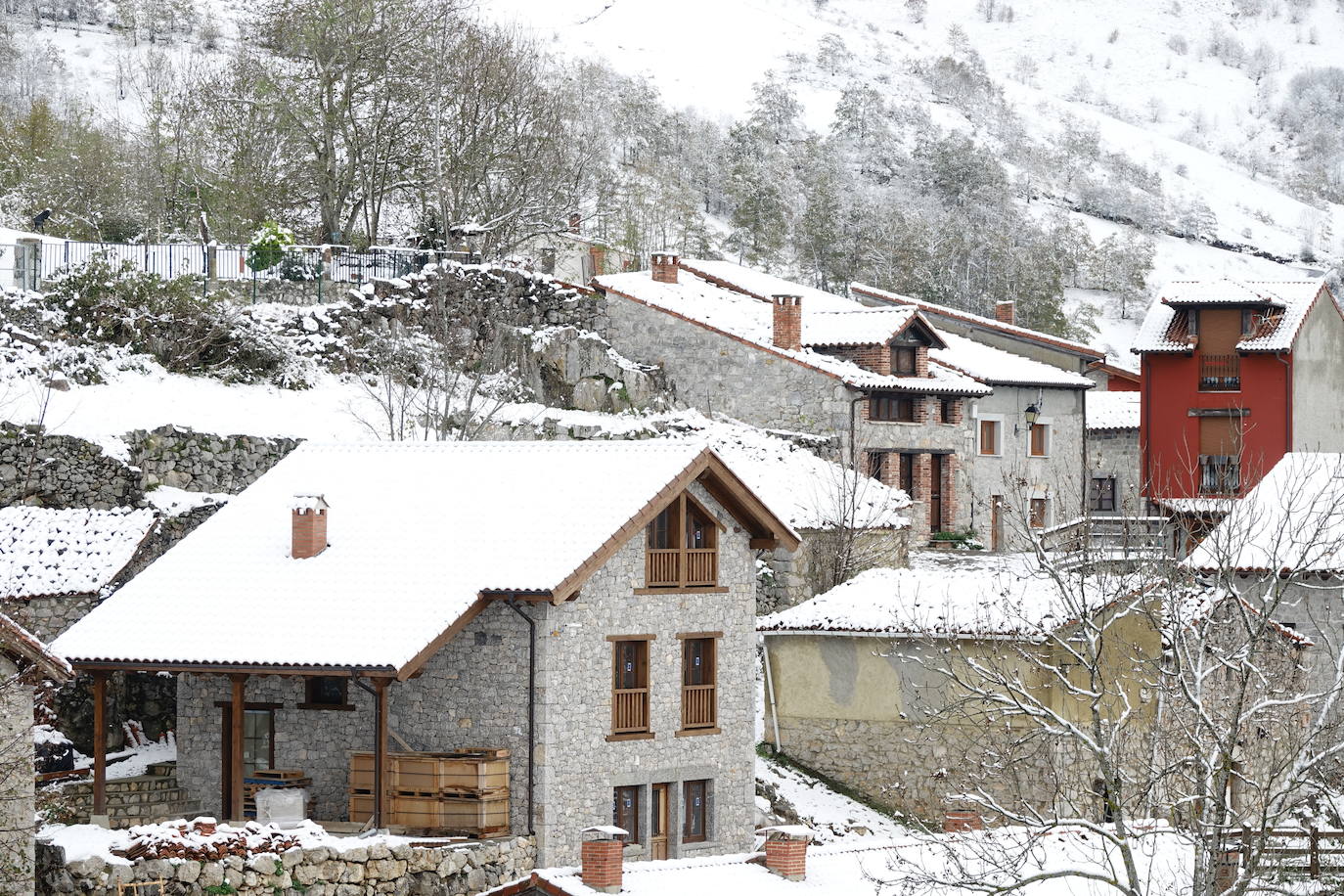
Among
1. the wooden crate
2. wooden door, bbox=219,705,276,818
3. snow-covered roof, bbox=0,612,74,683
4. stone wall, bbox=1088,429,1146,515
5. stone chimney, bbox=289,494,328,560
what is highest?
stone wall, bbox=1088,429,1146,515

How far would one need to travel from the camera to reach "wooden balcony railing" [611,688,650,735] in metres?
30.2

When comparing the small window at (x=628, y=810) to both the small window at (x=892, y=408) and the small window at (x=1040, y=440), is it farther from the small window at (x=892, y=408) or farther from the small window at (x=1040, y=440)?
the small window at (x=1040, y=440)

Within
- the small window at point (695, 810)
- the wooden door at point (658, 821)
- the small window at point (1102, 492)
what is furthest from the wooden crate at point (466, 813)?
the small window at point (1102, 492)

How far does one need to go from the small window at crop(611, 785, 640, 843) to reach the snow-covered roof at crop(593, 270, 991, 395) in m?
19.9

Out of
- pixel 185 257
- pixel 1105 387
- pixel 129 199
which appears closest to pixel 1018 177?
pixel 1105 387

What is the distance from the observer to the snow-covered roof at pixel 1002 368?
5341cm

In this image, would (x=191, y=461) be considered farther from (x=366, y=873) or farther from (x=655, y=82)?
(x=655, y=82)

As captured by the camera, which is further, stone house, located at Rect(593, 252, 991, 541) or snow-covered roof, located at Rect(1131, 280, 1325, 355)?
snow-covered roof, located at Rect(1131, 280, 1325, 355)

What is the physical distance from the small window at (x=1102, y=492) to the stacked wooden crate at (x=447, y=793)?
3309 cm

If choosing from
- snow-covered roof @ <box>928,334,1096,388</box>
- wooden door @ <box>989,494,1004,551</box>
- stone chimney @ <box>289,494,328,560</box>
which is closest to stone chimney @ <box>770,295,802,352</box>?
snow-covered roof @ <box>928,334,1096,388</box>

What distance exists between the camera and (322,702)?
30.0 m

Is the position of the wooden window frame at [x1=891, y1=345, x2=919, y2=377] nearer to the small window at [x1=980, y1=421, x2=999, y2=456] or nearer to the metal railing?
the small window at [x1=980, y1=421, x2=999, y2=456]

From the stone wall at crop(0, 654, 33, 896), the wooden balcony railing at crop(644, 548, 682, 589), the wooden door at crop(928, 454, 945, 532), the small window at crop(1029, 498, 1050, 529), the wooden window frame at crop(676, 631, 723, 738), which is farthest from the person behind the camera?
the small window at crop(1029, 498, 1050, 529)

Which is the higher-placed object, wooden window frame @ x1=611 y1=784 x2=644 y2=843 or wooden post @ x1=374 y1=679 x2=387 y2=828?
wooden post @ x1=374 y1=679 x2=387 y2=828
